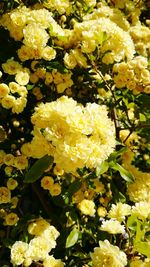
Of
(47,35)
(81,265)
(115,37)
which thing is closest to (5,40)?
(47,35)

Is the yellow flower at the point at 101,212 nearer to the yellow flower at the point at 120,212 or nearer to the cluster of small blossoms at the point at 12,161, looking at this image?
the yellow flower at the point at 120,212

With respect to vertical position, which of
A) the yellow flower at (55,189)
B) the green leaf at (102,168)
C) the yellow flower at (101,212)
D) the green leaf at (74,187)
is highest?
the green leaf at (102,168)

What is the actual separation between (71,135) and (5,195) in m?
0.75

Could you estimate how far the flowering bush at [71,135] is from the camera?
2.13 meters

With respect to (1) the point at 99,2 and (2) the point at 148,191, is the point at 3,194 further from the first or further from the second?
(1) the point at 99,2

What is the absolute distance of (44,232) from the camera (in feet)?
8.06

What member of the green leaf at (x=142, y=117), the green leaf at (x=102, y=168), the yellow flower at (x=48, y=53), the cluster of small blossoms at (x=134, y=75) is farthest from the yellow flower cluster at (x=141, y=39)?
the green leaf at (x=102, y=168)

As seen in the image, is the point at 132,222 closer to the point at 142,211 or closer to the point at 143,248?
the point at 142,211

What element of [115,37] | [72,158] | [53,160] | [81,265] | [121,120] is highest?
[115,37]

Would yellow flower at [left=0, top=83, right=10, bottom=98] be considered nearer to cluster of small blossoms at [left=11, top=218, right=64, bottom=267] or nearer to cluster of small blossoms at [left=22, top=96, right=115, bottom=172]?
cluster of small blossoms at [left=22, top=96, right=115, bottom=172]

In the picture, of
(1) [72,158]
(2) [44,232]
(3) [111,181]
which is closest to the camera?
(1) [72,158]

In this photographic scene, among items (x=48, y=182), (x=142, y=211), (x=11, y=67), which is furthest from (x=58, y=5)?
(x=142, y=211)

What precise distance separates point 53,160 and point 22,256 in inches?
16.6

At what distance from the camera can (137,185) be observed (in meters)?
2.72
